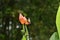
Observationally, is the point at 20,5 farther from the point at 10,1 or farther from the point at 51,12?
the point at 51,12

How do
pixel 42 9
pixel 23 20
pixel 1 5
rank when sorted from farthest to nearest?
pixel 42 9 → pixel 1 5 → pixel 23 20

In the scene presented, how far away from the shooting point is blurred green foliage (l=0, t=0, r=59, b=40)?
13.2 ft

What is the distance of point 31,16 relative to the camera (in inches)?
171

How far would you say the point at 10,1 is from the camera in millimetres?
4180

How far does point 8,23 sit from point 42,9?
630 mm

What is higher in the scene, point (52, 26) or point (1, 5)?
point (1, 5)

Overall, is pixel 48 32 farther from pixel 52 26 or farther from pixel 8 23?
pixel 8 23

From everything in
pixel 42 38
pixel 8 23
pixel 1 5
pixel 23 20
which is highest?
pixel 23 20

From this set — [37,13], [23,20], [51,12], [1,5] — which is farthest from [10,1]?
[23,20]

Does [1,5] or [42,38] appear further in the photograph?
[42,38]

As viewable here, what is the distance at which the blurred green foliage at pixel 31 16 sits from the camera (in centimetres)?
403

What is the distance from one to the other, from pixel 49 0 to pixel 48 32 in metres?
0.53

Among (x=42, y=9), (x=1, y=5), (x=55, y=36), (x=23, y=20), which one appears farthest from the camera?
(x=42, y=9)

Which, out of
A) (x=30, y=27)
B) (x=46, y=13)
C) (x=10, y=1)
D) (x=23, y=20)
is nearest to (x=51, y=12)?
(x=46, y=13)
